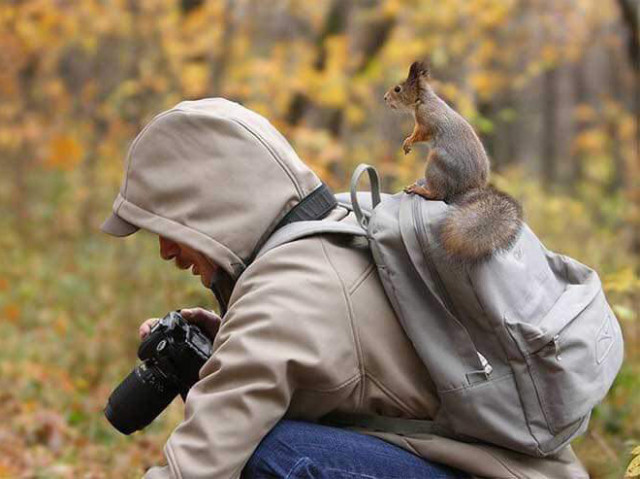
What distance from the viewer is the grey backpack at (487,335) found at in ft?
7.92

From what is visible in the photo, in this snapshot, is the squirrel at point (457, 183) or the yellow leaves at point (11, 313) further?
the yellow leaves at point (11, 313)

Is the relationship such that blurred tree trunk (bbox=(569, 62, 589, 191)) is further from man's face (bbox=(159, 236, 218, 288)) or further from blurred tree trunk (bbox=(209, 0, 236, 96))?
man's face (bbox=(159, 236, 218, 288))

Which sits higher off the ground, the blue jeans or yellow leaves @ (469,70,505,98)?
the blue jeans

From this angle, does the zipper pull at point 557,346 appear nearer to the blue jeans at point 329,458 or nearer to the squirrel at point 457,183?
the squirrel at point 457,183

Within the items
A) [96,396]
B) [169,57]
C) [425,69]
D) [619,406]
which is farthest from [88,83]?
[425,69]

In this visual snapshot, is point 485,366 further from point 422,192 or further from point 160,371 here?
point 160,371

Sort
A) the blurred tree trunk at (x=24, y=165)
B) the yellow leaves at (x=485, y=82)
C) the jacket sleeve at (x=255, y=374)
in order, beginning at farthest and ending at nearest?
the blurred tree trunk at (x=24, y=165), the yellow leaves at (x=485, y=82), the jacket sleeve at (x=255, y=374)

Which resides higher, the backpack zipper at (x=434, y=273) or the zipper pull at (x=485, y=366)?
the backpack zipper at (x=434, y=273)

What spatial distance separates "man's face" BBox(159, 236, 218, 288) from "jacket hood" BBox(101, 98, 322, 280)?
10 cm

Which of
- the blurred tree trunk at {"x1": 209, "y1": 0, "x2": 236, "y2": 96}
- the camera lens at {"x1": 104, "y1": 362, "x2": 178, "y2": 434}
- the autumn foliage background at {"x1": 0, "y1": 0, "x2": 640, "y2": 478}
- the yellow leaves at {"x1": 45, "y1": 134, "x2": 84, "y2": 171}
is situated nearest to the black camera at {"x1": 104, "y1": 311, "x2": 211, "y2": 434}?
the camera lens at {"x1": 104, "y1": 362, "x2": 178, "y2": 434}

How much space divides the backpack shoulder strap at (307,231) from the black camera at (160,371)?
1.51 feet

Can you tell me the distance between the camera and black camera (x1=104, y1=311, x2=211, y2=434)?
286 cm

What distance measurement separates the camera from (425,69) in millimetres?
2730

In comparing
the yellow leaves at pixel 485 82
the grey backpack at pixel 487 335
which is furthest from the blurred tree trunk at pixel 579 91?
the grey backpack at pixel 487 335
